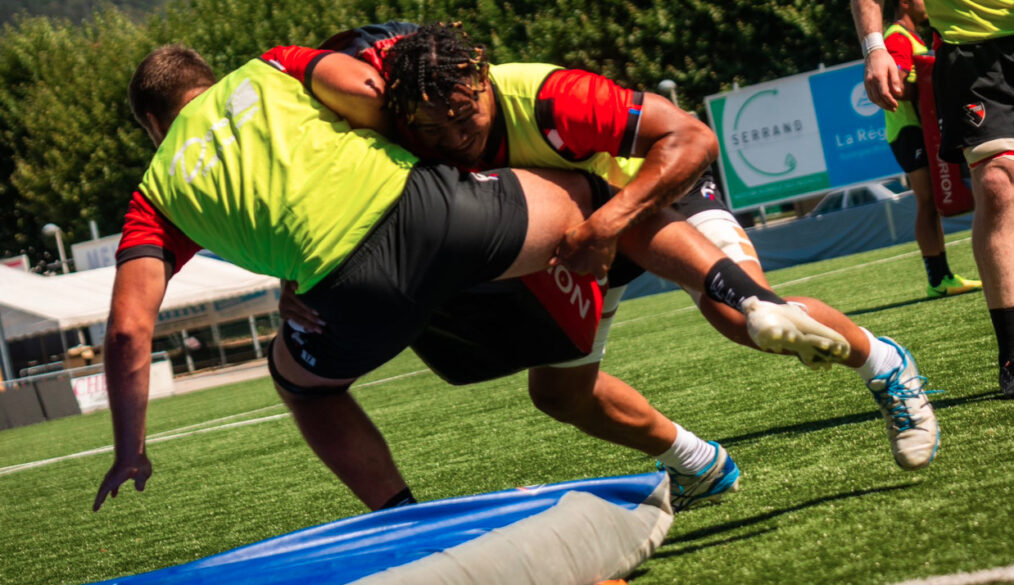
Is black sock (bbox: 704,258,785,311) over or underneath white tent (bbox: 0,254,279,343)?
over

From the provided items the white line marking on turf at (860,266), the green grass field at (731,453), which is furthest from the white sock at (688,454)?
the white line marking on turf at (860,266)

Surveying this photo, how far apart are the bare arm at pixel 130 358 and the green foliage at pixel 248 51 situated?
76.7 feet

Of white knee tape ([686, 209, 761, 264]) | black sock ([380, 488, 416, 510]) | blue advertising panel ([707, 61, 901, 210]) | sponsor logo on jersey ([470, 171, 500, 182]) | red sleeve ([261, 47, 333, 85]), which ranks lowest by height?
blue advertising panel ([707, 61, 901, 210])

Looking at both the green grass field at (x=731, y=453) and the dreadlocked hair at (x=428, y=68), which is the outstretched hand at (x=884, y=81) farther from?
the dreadlocked hair at (x=428, y=68)

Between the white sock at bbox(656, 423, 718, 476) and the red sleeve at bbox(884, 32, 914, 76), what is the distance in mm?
4677

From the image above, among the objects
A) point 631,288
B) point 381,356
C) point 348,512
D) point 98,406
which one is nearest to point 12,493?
point 348,512

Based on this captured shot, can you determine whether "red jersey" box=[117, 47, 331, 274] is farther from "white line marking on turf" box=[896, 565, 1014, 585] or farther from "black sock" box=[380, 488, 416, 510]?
"white line marking on turf" box=[896, 565, 1014, 585]

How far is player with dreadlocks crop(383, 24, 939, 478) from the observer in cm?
254

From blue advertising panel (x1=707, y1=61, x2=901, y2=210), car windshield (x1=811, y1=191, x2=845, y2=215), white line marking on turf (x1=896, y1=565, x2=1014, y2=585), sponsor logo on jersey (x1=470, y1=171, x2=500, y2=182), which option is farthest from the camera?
car windshield (x1=811, y1=191, x2=845, y2=215)

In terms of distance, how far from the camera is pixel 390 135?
8.97 ft

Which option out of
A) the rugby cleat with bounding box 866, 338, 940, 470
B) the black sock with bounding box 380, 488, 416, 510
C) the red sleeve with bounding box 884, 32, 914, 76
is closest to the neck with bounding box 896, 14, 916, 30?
the red sleeve with bounding box 884, 32, 914, 76

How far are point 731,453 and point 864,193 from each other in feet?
61.1

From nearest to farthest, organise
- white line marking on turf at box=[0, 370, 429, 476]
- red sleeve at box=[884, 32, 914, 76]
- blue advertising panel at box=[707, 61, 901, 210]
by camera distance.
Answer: red sleeve at box=[884, 32, 914, 76], white line marking on turf at box=[0, 370, 429, 476], blue advertising panel at box=[707, 61, 901, 210]

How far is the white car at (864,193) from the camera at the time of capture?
67.9 feet
